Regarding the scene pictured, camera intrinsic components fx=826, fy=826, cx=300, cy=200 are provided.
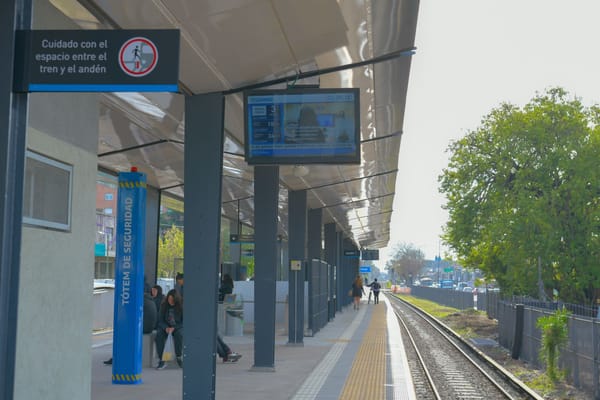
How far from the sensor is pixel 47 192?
7016mm

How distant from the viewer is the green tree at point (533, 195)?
30.9m

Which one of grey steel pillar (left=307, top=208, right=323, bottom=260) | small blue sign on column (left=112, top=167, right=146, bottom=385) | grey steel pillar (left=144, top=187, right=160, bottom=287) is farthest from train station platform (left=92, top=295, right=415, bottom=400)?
grey steel pillar (left=307, top=208, right=323, bottom=260)

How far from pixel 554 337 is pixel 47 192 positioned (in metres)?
11.0

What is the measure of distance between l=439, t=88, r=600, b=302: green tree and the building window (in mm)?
25695

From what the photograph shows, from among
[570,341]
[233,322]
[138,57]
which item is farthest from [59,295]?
[233,322]

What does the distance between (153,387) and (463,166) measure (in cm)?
2592

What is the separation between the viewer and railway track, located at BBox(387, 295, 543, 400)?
46.9ft

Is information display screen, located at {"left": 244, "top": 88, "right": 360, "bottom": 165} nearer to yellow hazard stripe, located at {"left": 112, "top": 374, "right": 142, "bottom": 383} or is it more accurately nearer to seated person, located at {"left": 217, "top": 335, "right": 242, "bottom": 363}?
yellow hazard stripe, located at {"left": 112, "top": 374, "right": 142, "bottom": 383}

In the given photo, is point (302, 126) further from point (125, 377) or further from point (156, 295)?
point (156, 295)

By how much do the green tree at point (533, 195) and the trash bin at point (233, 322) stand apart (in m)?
12.8

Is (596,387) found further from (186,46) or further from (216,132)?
(186,46)

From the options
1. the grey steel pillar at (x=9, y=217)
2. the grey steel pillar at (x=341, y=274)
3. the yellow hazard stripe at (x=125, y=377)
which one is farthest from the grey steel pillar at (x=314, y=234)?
the grey steel pillar at (x=9, y=217)

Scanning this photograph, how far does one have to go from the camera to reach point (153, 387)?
39.9 feet

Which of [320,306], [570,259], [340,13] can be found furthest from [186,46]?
[570,259]
